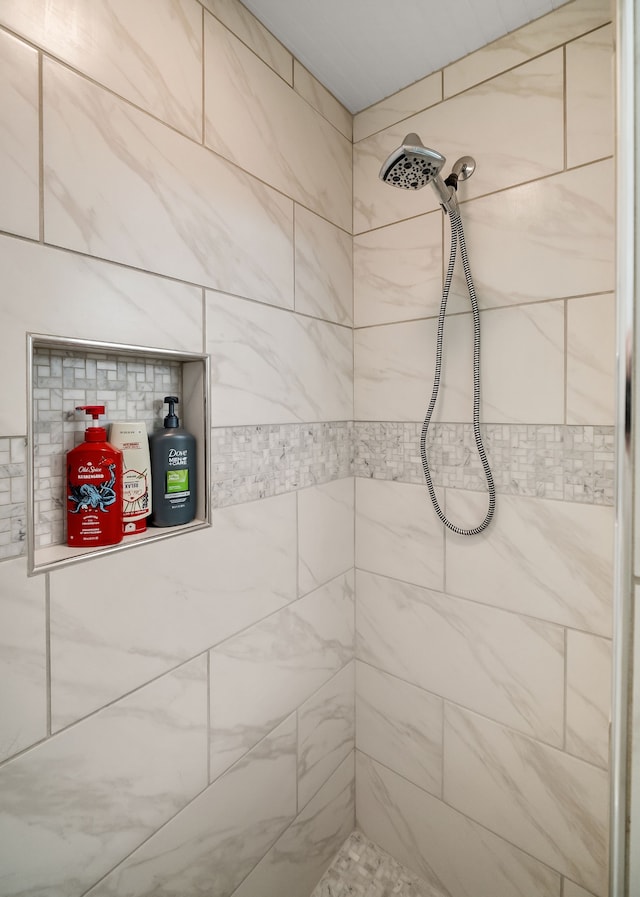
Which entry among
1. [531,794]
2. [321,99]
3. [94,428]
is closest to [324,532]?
[94,428]

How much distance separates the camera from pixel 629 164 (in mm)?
424

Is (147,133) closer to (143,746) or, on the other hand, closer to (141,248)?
(141,248)

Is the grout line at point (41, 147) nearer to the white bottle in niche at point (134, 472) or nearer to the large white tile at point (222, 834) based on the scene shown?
the white bottle in niche at point (134, 472)

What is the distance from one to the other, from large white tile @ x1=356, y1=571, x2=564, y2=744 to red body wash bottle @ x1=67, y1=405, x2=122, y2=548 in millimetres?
862

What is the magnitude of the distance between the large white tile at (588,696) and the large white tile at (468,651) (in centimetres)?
2

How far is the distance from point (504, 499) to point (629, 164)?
32.3 inches

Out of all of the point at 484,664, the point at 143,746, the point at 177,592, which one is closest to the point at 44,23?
the point at 177,592

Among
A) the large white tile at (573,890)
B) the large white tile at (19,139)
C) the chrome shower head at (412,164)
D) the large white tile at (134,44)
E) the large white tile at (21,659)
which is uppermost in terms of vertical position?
the large white tile at (134,44)

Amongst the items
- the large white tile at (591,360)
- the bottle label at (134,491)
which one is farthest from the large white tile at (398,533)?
the bottle label at (134,491)

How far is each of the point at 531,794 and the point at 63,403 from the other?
1.41 meters

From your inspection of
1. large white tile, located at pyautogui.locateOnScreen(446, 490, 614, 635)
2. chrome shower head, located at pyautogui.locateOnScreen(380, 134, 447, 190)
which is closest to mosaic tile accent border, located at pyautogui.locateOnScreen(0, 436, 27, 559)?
chrome shower head, located at pyautogui.locateOnScreen(380, 134, 447, 190)

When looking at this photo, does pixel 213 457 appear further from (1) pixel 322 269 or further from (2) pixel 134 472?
(1) pixel 322 269

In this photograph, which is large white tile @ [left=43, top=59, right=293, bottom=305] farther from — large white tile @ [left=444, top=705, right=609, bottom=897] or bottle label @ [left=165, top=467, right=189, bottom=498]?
large white tile @ [left=444, top=705, right=609, bottom=897]

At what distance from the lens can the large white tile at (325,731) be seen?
122 cm
